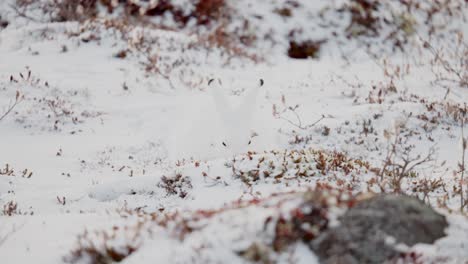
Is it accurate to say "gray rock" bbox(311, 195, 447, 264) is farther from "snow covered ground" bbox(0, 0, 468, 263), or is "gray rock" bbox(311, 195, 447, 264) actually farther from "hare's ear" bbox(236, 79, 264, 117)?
"hare's ear" bbox(236, 79, 264, 117)

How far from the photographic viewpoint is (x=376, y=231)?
8.71 ft

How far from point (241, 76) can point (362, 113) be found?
3796 millimetres

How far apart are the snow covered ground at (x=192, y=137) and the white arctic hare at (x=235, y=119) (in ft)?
0.12

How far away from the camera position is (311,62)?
12.5m

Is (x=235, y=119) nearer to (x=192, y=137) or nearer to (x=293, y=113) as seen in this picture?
(x=192, y=137)

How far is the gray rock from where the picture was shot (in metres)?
2.59

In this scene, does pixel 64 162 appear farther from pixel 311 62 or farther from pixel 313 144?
pixel 311 62

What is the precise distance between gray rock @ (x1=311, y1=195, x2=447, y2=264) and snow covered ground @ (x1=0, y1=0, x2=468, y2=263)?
91 mm

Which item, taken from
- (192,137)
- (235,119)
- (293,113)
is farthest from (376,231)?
(293,113)

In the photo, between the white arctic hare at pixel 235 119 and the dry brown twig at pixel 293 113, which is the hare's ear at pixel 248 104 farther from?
the dry brown twig at pixel 293 113

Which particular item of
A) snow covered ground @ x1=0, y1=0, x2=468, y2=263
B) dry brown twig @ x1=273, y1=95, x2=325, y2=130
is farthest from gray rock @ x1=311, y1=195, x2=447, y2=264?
dry brown twig @ x1=273, y1=95, x2=325, y2=130

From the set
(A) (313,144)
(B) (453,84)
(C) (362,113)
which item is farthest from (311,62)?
(A) (313,144)

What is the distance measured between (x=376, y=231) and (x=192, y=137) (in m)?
4.37

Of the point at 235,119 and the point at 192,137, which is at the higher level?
the point at 235,119
